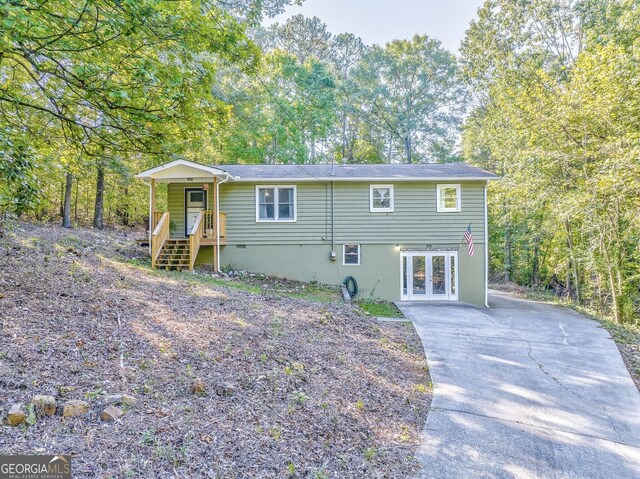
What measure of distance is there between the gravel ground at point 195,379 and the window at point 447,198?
6.79 m

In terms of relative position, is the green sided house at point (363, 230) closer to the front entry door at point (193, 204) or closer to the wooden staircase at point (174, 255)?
the wooden staircase at point (174, 255)

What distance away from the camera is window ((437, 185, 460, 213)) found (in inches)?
483

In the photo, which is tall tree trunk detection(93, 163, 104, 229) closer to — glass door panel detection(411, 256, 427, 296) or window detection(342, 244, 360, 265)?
window detection(342, 244, 360, 265)

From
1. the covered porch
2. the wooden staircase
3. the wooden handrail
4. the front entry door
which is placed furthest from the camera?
the front entry door

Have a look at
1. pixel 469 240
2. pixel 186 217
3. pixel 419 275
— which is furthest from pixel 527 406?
pixel 186 217

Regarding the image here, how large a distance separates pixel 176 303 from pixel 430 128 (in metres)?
23.7

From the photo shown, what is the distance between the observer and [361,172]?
12867 mm

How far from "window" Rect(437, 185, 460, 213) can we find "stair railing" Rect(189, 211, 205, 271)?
8025mm

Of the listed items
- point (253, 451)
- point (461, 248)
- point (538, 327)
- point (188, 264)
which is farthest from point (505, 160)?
point (253, 451)

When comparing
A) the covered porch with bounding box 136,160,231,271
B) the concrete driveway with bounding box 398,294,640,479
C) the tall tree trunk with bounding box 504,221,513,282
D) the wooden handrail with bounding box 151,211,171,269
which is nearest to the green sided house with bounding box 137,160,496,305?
the covered porch with bounding box 136,160,231,271

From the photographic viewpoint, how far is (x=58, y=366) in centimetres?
337

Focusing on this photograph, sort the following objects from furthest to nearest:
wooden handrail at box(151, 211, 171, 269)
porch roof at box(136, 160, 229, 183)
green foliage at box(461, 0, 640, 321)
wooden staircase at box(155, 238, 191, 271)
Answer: porch roof at box(136, 160, 229, 183), wooden staircase at box(155, 238, 191, 271), wooden handrail at box(151, 211, 171, 269), green foliage at box(461, 0, 640, 321)

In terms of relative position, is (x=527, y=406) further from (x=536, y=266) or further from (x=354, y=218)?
(x=536, y=266)

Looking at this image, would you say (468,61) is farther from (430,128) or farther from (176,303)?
(176,303)
